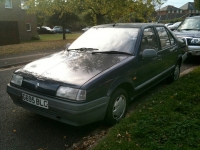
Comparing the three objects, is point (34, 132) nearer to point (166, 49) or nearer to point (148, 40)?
point (148, 40)

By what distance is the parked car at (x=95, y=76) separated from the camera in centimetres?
305

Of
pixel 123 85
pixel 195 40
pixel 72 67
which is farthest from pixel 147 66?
pixel 195 40

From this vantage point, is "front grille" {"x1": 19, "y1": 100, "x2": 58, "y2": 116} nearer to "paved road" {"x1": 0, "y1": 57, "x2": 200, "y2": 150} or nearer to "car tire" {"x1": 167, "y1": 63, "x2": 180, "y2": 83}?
"paved road" {"x1": 0, "y1": 57, "x2": 200, "y2": 150}

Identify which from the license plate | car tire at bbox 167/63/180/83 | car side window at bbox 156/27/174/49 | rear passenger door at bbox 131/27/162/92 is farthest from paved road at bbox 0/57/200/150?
car tire at bbox 167/63/180/83

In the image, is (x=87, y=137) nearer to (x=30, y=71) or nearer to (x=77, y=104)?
(x=77, y=104)

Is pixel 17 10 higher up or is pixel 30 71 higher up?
pixel 17 10

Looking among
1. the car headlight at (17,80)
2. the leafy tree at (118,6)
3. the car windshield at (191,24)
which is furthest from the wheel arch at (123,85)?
the leafy tree at (118,6)

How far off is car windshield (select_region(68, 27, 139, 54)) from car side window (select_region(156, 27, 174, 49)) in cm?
87

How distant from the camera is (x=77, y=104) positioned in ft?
9.70

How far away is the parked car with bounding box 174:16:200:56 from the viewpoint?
828 centimetres

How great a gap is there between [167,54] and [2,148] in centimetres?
388

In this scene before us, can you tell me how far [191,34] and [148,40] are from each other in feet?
16.2

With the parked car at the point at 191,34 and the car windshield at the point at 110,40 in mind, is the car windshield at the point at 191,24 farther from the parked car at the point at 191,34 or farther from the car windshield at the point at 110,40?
the car windshield at the point at 110,40

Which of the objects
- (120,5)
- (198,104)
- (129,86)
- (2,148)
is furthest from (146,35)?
(120,5)
